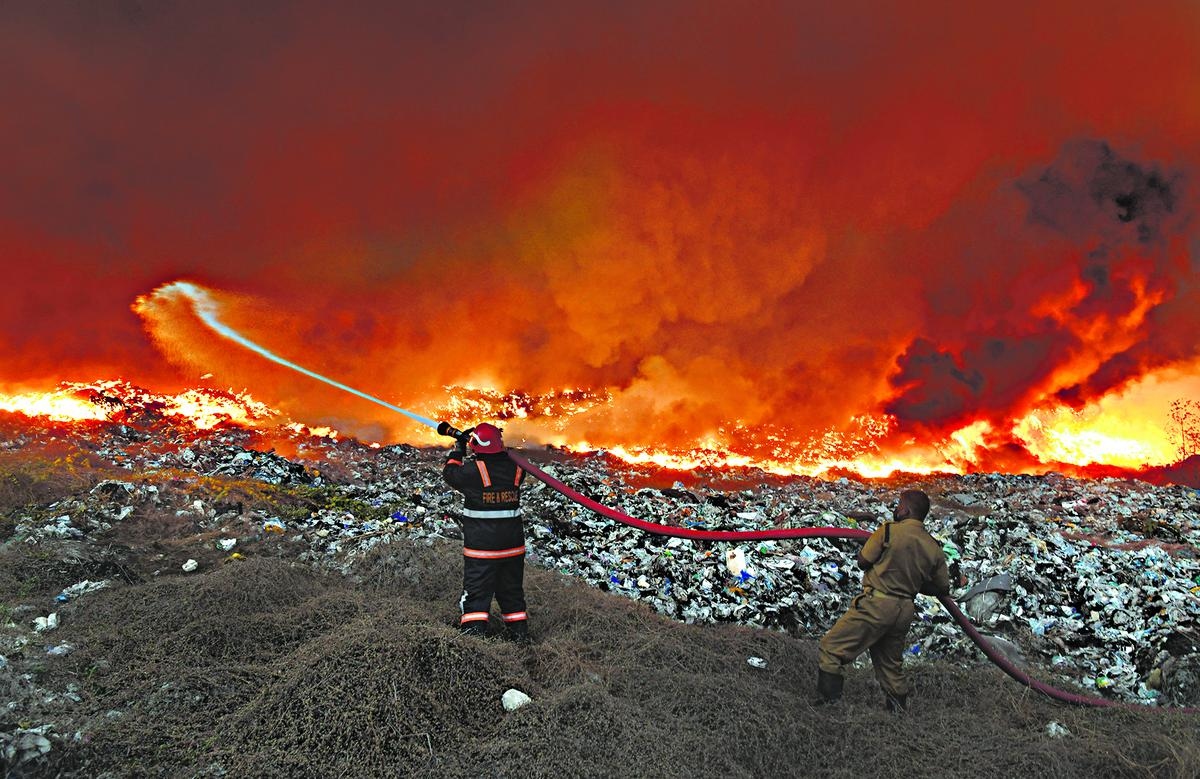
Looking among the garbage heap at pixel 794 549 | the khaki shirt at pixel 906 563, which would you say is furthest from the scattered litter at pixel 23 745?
the khaki shirt at pixel 906 563

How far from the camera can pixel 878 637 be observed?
5.24 metres

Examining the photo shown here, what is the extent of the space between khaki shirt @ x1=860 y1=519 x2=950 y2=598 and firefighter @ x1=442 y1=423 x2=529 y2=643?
3160 millimetres

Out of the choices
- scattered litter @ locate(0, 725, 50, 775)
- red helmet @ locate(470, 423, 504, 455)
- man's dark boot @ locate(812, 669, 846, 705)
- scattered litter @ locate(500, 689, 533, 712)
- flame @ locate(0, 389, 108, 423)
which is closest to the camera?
scattered litter @ locate(0, 725, 50, 775)

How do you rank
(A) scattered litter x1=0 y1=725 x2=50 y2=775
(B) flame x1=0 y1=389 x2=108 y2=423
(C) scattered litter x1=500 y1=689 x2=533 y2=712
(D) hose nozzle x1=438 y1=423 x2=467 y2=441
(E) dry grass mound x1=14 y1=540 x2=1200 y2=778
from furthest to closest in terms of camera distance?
1. (B) flame x1=0 y1=389 x2=108 y2=423
2. (D) hose nozzle x1=438 y1=423 x2=467 y2=441
3. (C) scattered litter x1=500 y1=689 x2=533 y2=712
4. (E) dry grass mound x1=14 y1=540 x2=1200 y2=778
5. (A) scattered litter x1=0 y1=725 x2=50 y2=775

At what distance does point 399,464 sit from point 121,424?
21.0ft

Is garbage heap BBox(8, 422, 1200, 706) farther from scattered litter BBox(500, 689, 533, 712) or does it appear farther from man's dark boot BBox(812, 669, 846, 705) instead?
scattered litter BBox(500, 689, 533, 712)

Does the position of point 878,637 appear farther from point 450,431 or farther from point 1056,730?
point 450,431

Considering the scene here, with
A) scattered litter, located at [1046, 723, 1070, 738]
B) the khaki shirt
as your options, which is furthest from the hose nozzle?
scattered litter, located at [1046, 723, 1070, 738]

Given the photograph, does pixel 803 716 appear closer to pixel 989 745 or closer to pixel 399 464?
pixel 989 745

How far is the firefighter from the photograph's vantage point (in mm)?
5746

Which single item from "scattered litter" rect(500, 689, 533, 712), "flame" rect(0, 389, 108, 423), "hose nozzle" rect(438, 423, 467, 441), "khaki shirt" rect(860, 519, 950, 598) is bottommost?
"scattered litter" rect(500, 689, 533, 712)

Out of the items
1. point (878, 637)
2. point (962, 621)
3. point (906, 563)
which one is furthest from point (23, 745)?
point (962, 621)

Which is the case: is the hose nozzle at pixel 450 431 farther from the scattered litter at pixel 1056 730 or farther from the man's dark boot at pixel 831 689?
the scattered litter at pixel 1056 730

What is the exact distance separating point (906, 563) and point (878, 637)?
0.66 m
